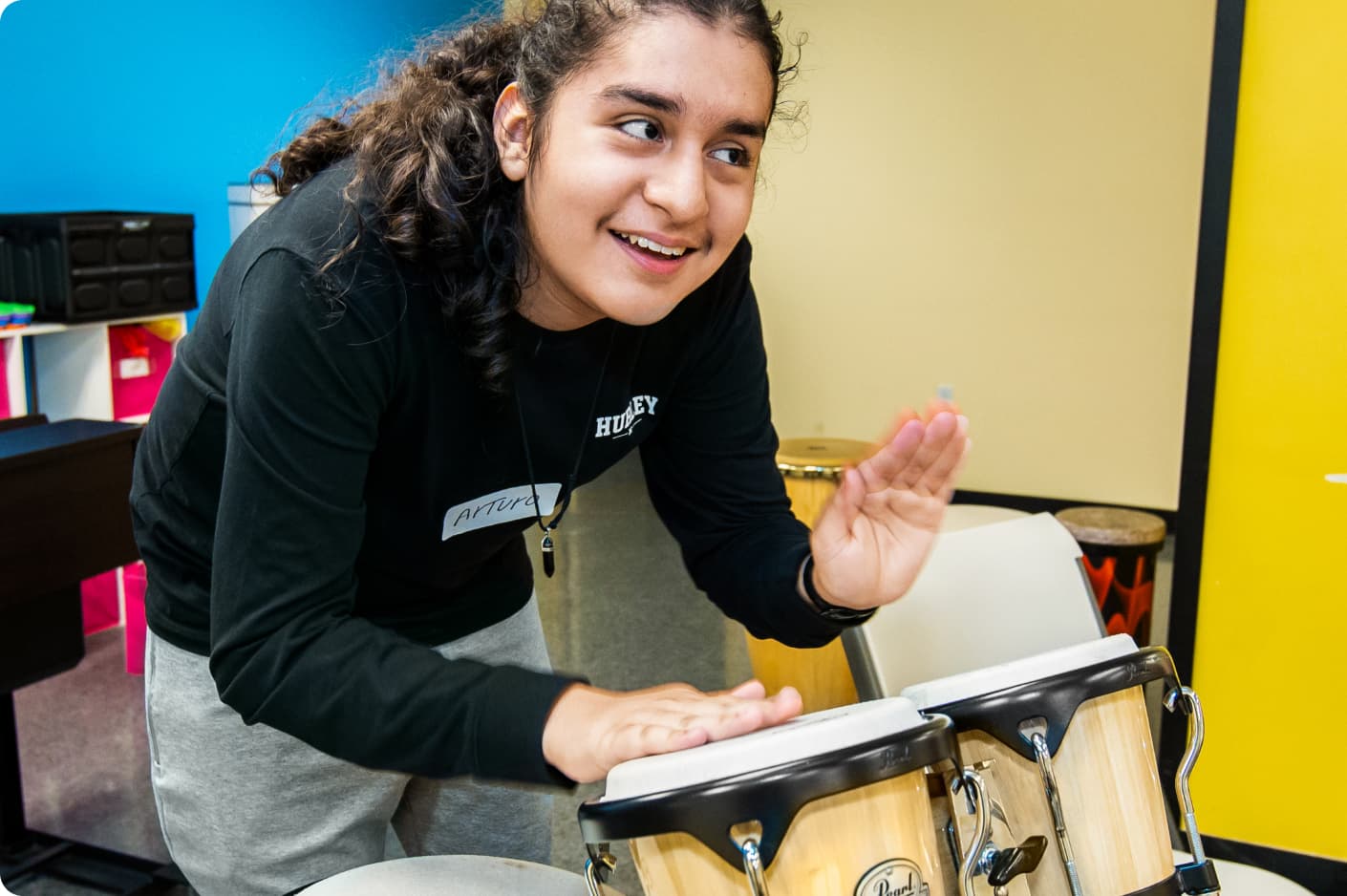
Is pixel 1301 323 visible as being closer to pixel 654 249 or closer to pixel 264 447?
pixel 654 249

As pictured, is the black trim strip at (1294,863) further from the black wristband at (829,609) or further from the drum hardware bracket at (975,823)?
the drum hardware bracket at (975,823)

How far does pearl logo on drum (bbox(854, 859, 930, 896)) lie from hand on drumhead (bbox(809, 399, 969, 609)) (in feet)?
1.08

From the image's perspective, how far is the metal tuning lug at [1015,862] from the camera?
0.98 meters

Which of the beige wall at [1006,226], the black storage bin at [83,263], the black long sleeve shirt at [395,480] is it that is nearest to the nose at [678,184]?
the black long sleeve shirt at [395,480]

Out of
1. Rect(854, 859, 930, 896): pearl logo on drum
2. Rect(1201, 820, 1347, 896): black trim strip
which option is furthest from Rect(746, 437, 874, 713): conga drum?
Rect(854, 859, 930, 896): pearl logo on drum

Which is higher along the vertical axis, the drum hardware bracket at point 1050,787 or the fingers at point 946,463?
the fingers at point 946,463

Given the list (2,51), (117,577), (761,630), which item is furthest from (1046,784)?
(2,51)

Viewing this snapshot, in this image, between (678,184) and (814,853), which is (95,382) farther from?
(814,853)

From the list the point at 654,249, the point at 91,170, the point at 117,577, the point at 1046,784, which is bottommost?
the point at 117,577

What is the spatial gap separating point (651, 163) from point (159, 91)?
12.6 ft

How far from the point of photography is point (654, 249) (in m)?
1.07

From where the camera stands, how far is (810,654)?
2.68m

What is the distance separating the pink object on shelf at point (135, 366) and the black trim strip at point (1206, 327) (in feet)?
10.1

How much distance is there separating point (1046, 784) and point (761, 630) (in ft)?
1.20
